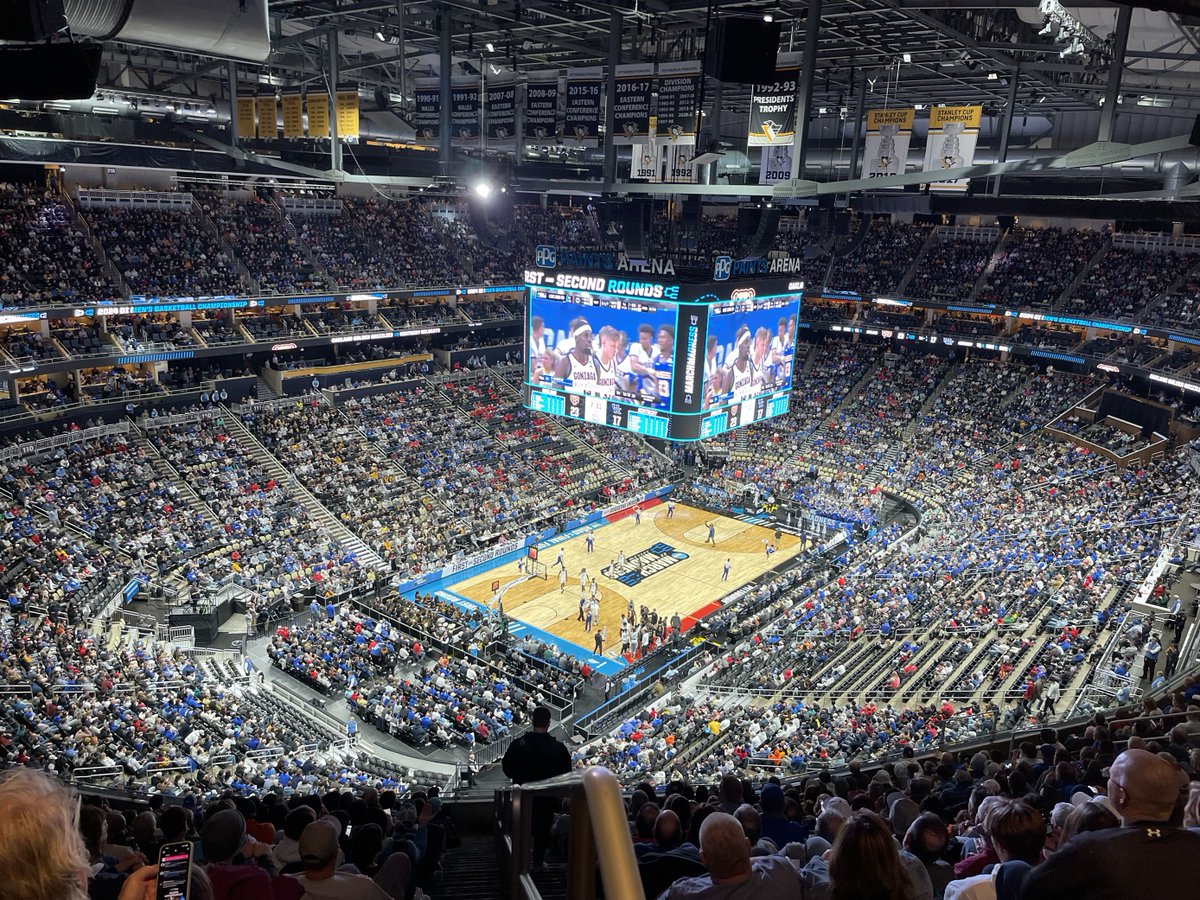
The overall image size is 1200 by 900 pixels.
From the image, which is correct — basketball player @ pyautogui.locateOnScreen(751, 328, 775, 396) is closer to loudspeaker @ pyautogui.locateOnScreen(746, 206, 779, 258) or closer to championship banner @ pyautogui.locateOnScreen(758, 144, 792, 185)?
loudspeaker @ pyautogui.locateOnScreen(746, 206, 779, 258)

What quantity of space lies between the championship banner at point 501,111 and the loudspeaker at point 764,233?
297 inches

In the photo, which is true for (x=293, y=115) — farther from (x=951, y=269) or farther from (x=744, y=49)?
(x=951, y=269)

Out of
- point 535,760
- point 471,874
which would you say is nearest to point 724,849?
point 535,760

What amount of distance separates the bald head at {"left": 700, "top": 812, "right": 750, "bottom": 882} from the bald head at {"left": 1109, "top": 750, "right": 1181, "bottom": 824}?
4.46ft

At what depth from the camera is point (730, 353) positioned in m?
25.4

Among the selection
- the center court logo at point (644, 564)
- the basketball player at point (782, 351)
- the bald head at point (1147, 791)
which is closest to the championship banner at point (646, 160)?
the basketball player at point (782, 351)

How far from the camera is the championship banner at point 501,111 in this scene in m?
20.8

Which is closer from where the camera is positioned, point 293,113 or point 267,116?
point 293,113

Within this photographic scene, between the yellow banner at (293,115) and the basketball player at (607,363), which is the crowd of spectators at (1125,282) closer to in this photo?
the basketball player at (607,363)

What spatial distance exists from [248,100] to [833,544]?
24.6 meters

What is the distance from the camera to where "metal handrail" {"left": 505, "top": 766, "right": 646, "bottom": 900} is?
180 centimetres

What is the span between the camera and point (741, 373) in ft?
85.4

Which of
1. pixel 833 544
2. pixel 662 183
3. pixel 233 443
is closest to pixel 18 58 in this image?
pixel 662 183

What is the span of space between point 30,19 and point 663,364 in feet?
68.3
